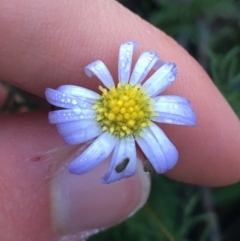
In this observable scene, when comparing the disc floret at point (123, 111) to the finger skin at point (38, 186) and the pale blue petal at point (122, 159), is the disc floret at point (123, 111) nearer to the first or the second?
the pale blue petal at point (122, 159)

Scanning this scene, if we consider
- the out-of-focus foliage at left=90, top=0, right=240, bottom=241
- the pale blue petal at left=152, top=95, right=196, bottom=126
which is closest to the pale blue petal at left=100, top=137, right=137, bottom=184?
the pale blue petal at left=152, top=95, right=196, bottom=126

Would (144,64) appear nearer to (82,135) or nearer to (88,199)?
(82,135)

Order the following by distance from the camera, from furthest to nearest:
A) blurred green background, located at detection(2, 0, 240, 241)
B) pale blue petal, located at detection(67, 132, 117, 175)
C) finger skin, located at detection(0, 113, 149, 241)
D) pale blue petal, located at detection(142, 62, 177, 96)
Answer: blurred green background, located at detection(2, 0, 240, 241) → finger skin, located at detection(0, 113, 149, 241) → pale blue petal, located at detection(142, 62, 177, 96) → pale blue petal, located at detection(67, 132, 117, 175)

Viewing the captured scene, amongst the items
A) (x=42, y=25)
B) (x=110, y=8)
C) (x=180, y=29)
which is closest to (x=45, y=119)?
(x=42, y=25)

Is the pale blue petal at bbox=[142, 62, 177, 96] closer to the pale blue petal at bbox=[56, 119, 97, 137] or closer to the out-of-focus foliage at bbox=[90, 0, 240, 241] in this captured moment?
the pale blue petal at bbox=[56, 119, 97, 137]

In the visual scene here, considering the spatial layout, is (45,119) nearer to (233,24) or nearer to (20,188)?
(20,188)

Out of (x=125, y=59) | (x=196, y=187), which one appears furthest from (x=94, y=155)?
(x=196, y=187)

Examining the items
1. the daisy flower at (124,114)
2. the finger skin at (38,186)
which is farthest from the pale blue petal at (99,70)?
the finger skin at (38,186)
